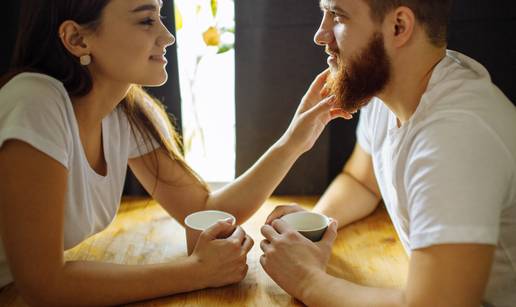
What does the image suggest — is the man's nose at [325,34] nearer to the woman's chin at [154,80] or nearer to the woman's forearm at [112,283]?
the woman's chin at [154,80]

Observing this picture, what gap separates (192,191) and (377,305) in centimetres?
63

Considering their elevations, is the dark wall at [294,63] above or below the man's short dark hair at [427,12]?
below

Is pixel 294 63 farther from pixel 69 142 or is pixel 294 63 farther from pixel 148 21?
pixel 69 142

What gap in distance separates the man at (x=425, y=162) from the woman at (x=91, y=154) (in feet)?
0.46

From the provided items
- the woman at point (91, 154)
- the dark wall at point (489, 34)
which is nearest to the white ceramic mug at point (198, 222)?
the woman at point (91, 154)

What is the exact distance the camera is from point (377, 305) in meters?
0.97

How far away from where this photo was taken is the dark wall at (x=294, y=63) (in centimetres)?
165

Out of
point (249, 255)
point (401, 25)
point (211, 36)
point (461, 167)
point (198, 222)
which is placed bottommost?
point (249, 255)

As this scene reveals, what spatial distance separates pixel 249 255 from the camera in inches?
52.9

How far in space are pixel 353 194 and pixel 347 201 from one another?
0.03 m

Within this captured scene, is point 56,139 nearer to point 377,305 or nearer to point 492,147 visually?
point 377,305

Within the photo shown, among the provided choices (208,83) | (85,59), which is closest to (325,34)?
(85,59)

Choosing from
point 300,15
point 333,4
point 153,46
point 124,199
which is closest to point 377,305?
point 333,4

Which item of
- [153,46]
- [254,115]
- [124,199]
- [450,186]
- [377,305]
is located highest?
[153,46]
